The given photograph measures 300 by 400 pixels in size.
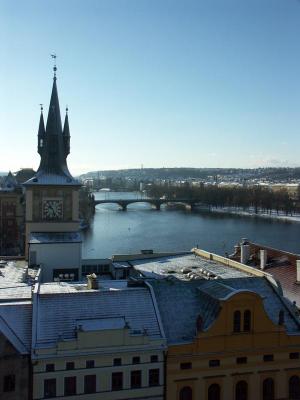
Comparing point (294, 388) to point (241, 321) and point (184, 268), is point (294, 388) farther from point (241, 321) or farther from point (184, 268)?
point (184, 268)

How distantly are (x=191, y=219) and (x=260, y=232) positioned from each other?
32435mm

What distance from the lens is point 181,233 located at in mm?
98938

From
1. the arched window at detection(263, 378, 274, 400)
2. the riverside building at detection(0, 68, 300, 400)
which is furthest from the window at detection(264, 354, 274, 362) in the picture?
the arched window at detection(263, 378, 274, 400)

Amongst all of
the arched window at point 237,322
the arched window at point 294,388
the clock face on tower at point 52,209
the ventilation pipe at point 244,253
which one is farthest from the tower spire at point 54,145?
the arched window at point 294,388

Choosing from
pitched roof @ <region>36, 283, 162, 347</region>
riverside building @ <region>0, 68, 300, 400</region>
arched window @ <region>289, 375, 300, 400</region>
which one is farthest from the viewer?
arched window @ <region>289, 375, 300, 400</region>

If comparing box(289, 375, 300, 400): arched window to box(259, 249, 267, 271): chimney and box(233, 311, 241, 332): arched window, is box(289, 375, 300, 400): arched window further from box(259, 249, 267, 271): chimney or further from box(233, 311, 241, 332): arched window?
box(259, 249, 267, 271): chimney

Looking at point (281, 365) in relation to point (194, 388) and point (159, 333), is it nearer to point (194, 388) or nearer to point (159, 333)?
point (194, 388)

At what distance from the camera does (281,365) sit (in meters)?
23.0

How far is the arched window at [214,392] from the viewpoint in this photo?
877 inches

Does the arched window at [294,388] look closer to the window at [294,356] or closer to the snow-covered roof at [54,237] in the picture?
the window at [294,356]

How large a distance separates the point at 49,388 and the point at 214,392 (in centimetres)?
661

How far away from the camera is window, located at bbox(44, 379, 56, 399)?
20.7 m

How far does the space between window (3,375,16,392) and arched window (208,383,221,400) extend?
7.68m

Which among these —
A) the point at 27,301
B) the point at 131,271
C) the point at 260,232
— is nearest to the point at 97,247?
the point at 260,232
